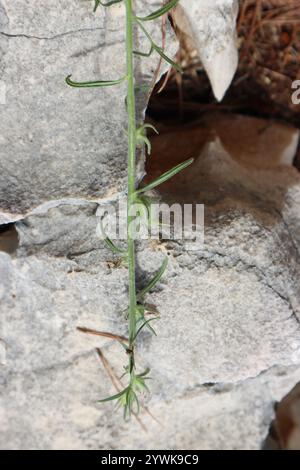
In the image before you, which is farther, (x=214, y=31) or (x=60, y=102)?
(x=214, y=31)

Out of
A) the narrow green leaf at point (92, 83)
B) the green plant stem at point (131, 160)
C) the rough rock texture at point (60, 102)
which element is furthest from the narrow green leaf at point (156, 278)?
the narrow green leaf at point (92, 83)

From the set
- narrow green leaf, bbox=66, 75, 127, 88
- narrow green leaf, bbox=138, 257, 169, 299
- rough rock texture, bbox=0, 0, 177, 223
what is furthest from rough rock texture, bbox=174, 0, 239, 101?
narrow green leaf, bbox=138, 257, 169, 299

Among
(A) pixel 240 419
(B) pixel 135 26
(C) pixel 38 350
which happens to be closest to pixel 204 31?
(B) pixel 135 26

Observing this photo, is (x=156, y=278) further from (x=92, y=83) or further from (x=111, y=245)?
(x=92, y=83)

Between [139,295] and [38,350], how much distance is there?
0.25 meters

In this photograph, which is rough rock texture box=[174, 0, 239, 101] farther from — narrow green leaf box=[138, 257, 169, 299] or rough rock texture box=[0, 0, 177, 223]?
narrow green leaf box=[138, 257, 169, 299]

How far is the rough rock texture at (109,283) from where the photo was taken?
842 millimetres

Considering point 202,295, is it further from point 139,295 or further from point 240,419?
point 240,419

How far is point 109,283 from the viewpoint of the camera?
3.08 feet

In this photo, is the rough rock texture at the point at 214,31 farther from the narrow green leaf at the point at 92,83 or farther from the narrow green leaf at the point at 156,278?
the narrow green leaf at the point at 156,278

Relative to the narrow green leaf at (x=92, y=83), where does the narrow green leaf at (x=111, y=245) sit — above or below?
below

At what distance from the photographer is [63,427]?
44.0 inches

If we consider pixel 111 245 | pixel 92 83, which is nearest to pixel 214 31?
pixel 92 83

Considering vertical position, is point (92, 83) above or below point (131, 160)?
above
